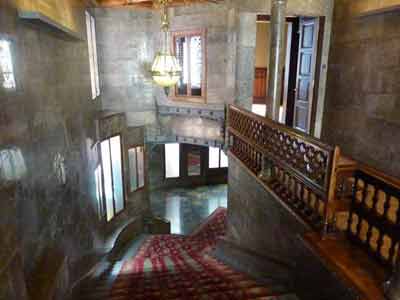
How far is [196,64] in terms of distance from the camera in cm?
672

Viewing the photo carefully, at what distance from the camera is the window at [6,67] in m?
2.13

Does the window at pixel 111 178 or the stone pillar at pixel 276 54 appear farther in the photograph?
the window at pixel 111 178

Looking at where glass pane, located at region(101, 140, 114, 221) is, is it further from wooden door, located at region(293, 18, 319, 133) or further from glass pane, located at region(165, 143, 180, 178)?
glass pane, located at region(165, 143, 180, 178)

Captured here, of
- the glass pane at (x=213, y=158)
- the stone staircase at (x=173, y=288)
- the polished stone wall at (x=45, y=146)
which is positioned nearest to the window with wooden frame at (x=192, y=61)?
the polished stone wall at (x=45, y=146)

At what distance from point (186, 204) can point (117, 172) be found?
11.2 ft

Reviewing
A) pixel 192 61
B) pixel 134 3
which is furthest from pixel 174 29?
pixel 134 3

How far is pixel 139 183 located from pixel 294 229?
574cm

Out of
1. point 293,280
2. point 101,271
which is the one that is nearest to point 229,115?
point 293,280

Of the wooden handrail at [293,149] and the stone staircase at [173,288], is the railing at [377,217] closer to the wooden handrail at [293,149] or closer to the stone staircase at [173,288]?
the wooden handrail at [293,149]

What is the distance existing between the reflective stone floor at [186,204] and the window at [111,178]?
6.68 feet

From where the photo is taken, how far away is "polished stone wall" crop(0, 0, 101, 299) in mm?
2197

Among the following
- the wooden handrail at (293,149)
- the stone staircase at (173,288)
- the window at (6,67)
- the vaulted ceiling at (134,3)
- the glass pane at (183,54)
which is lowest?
the stone staircase at (173,288)

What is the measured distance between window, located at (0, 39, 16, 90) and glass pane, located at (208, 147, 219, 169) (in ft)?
31.7

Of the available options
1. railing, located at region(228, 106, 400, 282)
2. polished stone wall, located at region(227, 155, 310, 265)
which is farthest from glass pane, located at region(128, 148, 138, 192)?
railing, located at region(228, 106, 400, 282)
